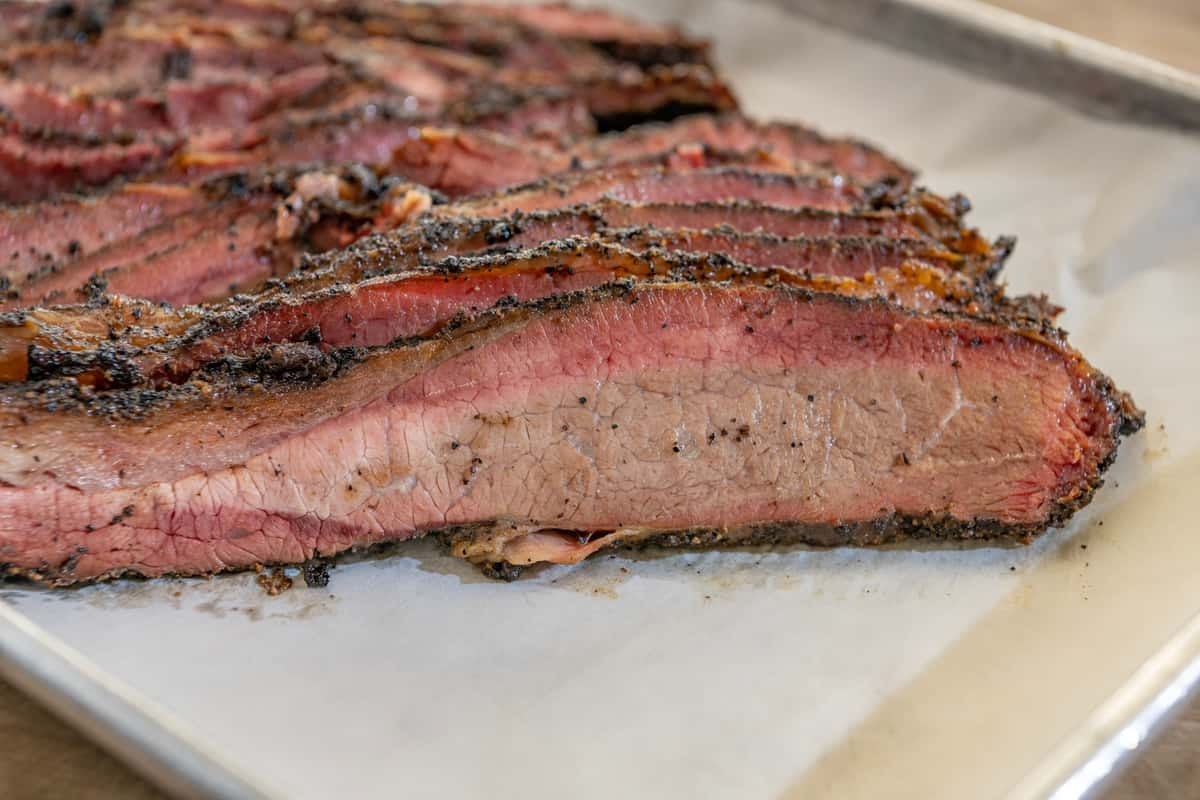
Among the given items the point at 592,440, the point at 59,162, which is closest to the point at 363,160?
the point at 59,162

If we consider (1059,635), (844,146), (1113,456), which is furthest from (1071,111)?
(1059,635)

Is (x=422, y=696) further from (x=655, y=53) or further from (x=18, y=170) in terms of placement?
(x=655, y=53)

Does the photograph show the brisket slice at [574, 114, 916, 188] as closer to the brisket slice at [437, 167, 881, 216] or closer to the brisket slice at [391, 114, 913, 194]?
the brisket slice at [391, 114, 913, 194]

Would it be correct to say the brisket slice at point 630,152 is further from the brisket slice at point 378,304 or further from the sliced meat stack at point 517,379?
the brisket slice at point 378,304

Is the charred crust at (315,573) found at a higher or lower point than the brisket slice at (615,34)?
lower

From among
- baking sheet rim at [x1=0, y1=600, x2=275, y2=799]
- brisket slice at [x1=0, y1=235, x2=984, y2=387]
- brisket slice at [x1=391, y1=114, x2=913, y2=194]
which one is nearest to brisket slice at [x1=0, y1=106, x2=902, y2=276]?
brisket slice at [x1=391, y1=114, x2=913, y2=194]

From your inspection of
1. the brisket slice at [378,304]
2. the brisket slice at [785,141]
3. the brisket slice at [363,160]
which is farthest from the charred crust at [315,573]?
the brisket slice at [785,141]

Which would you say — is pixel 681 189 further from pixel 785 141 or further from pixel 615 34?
pixel 615 34
